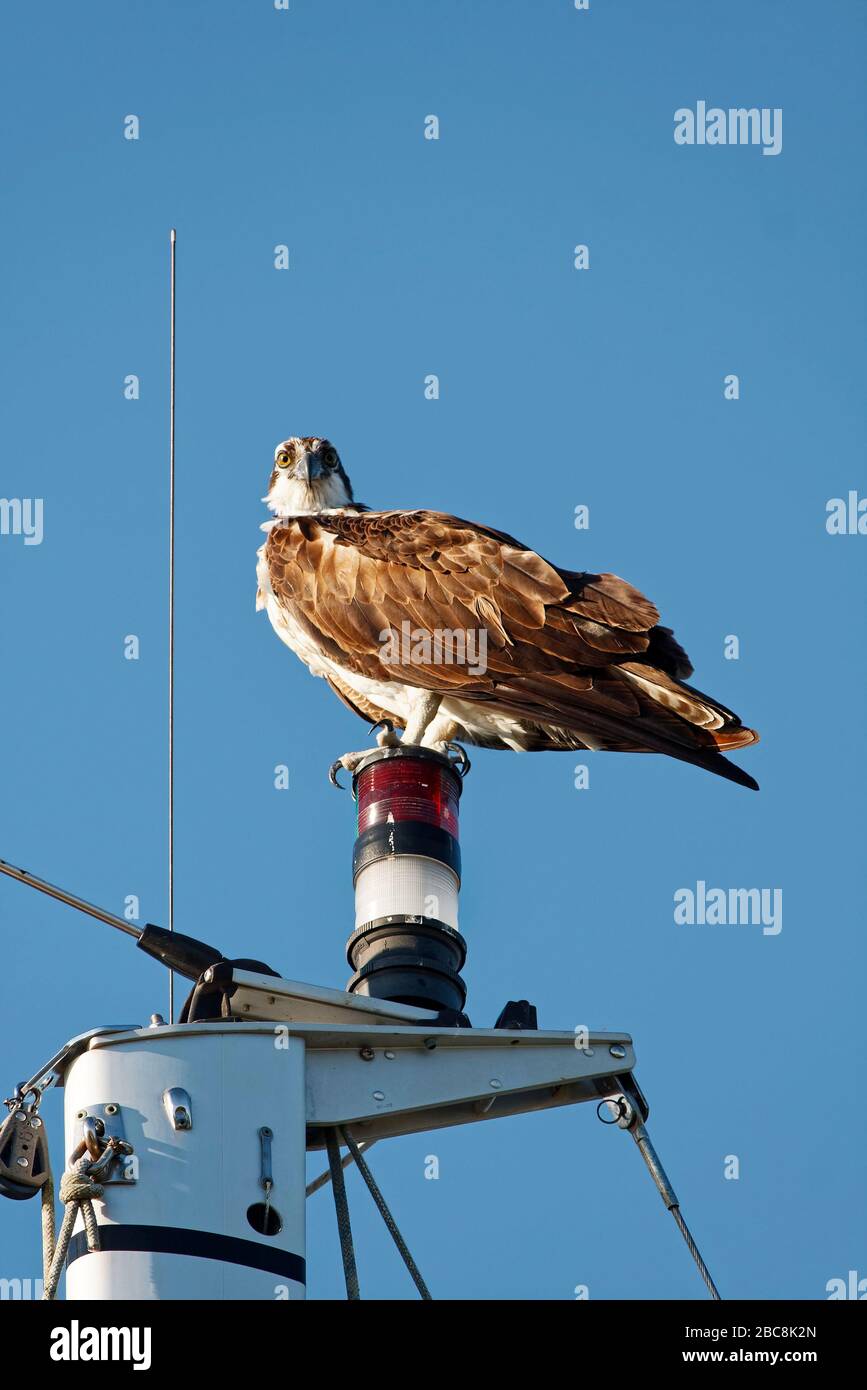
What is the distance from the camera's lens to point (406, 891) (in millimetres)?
11219

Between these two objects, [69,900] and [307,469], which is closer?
[69,900]

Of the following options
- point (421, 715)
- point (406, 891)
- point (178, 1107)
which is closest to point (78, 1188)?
point (178, 1107)

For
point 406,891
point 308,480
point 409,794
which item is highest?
point 308,480

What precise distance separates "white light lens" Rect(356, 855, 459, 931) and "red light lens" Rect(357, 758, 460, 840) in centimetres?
27

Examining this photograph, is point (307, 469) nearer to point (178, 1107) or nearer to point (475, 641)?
point (475, 641)

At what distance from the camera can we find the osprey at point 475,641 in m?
13.5

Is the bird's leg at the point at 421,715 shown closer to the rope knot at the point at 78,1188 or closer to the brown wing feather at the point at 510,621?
the brown wing feather at the point at 510,621

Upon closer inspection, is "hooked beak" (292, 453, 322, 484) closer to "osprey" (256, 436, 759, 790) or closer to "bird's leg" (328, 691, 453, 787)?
→ "osprey" (256, 436, 759, 790)

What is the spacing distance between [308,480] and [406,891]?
6318 mm

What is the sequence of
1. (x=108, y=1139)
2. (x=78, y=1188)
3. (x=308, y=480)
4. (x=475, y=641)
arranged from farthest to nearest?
(x=308, y=480) < (x=475, y=641) < (x=108, y=1139) < (x=78, y=1188)

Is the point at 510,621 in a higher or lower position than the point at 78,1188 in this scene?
higher

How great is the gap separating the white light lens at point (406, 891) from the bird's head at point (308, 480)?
5982 millimetres

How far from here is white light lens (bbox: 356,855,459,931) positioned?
11.2 metres

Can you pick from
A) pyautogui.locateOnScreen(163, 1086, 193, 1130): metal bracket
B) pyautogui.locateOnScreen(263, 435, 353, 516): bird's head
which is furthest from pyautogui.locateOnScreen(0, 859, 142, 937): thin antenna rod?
pyautogui.locateOnScreen(263, 435, 353, 516): bird's head
